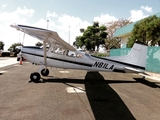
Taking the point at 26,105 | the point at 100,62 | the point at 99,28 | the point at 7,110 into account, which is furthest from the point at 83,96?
the point at 99,28

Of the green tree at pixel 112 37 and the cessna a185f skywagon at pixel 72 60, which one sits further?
the green tree at pixel 112 37

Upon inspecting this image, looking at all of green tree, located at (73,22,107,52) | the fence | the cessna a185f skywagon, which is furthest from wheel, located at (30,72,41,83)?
green tree, located at (73,22,107,52)

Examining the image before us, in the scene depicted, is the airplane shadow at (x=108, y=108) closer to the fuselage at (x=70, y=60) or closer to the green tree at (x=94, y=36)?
the fuselage at (x=70, y=60)

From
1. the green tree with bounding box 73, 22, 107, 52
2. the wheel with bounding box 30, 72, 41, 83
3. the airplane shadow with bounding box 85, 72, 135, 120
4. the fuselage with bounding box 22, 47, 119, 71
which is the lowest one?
the airplane shadow with bounding box 85, 72, 135, 120

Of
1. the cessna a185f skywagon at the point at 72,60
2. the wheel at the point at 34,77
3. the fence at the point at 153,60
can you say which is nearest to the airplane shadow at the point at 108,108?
the wheel at the point at 34,77

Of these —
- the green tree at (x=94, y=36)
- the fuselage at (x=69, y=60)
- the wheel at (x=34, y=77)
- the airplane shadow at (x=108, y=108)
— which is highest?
the green tree at (x=94, y=36)

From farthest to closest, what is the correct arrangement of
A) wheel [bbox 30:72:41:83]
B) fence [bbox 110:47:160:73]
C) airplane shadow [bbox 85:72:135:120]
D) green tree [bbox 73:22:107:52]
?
green tree [bbox 73:22:107:52], fence [bbox 110:47:160:73], wheel [bbox 30:72:41:83], airplane shadow [bbox 85:72:135:120]

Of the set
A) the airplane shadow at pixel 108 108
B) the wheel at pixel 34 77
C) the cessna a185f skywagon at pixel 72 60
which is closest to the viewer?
the airplane shadow at pixel 108 108

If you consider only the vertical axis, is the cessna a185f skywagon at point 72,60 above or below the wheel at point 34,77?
above

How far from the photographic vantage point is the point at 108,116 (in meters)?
4.89

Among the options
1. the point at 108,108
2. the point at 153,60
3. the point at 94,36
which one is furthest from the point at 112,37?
the point at 108,108

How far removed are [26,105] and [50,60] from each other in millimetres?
5999

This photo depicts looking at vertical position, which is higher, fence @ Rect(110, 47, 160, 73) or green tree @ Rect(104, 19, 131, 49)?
green tree @ Rect(104, 19, 131, 49)

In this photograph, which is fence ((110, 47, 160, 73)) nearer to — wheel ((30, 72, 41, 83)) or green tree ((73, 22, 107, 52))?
wheel ((30, 72, 41, 83))
